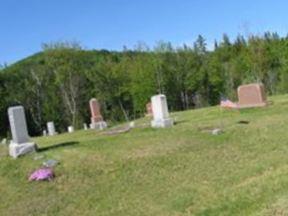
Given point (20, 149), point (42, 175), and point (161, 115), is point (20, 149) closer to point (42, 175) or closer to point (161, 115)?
point (42, 175)

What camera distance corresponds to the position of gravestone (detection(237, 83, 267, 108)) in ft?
89.4

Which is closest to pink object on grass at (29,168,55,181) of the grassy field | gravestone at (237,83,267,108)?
the grassy field

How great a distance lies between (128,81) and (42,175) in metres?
47.7

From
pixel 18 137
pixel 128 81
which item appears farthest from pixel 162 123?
pixel 128 81

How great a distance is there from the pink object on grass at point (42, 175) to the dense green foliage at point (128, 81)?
4434 centimetres

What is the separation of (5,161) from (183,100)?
47456mm

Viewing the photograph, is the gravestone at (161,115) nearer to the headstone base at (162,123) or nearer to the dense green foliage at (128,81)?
the headstone base at (162,123)

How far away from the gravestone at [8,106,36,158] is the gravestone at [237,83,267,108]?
1225 centimetres

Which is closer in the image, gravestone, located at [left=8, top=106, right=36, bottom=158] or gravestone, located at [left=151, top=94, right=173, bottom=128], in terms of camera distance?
gravestone, located at [left=8, top=106, right=36, bottom=158]

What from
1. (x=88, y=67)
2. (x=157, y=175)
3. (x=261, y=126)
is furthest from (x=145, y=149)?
(x=88, y=67)

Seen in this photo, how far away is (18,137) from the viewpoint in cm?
1927

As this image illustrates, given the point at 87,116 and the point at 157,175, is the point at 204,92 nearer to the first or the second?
the point at 87,116

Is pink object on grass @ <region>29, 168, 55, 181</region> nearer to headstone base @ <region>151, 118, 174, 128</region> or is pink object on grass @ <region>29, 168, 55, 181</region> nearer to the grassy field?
the grassy field

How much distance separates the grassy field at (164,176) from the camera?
11961 mm
